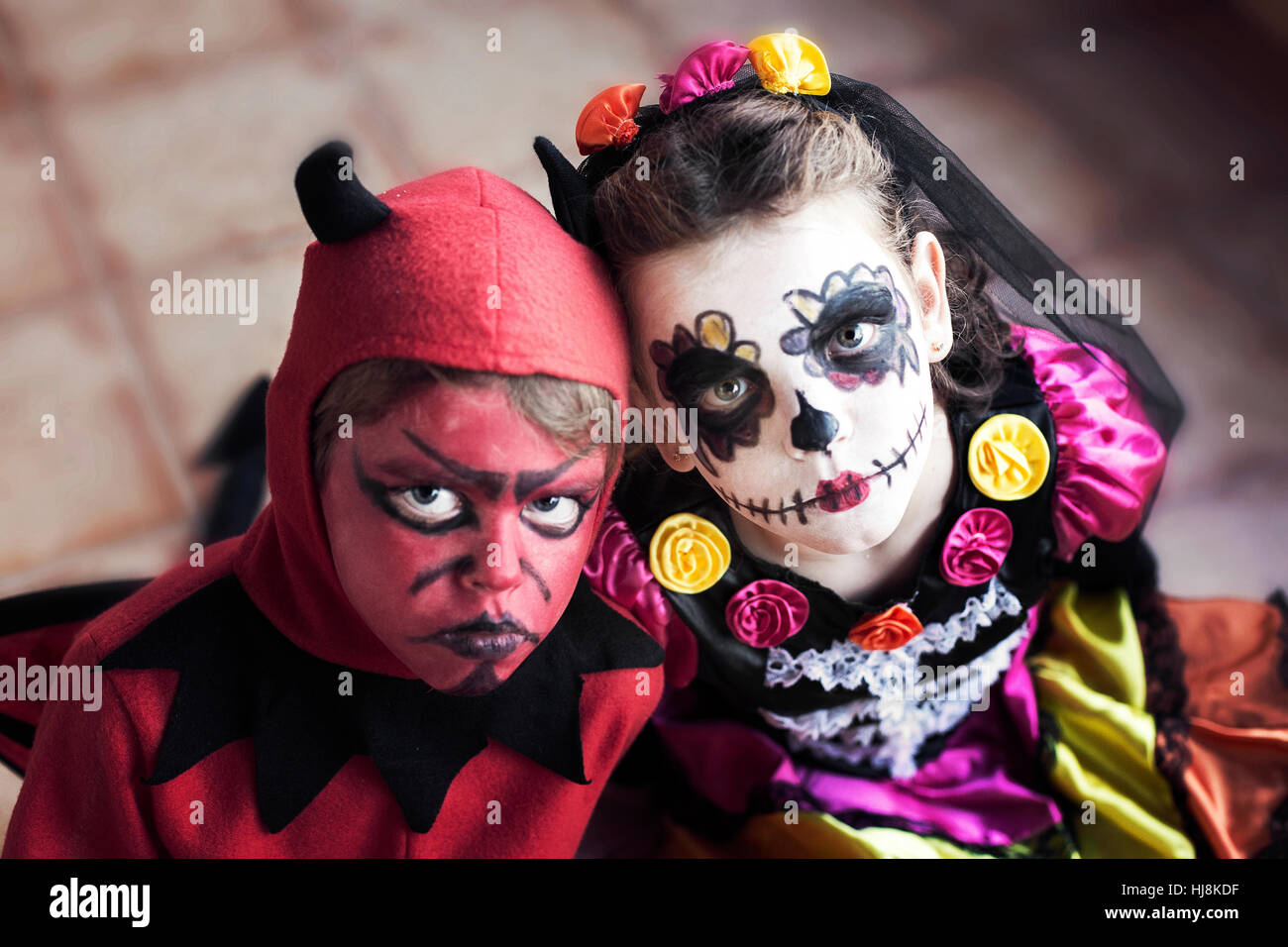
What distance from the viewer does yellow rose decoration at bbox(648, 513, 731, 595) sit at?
3.13ft

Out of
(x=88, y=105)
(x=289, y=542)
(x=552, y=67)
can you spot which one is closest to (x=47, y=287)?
(x=88, y=105)

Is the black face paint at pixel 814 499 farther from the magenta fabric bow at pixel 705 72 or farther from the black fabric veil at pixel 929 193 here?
the magenta fabric bow at pixel 705 72

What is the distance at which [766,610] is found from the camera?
0.98m

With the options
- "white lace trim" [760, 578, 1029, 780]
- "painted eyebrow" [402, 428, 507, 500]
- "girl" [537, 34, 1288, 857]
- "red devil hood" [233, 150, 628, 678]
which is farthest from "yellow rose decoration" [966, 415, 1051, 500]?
"painted eyebrow" [402, 428, 507, 500]

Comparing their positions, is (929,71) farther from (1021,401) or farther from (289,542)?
(289,542)

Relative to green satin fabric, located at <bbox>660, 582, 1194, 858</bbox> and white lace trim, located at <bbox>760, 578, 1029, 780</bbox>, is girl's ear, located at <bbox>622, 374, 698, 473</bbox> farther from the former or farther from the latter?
green satin fabric, located at <bbox>660, 582, 1194, 858</bbox>

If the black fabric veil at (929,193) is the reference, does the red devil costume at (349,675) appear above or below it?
below

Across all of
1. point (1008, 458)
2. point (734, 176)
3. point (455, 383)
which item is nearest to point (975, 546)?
point (1008, 458)

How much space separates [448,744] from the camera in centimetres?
88

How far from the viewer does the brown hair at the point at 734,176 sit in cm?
78

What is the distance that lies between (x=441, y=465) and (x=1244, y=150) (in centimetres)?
132

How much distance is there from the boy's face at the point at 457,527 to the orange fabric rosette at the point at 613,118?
25cm

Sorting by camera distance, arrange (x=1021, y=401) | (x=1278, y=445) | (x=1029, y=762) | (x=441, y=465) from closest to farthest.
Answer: (x=441, y=465), (x=1021, y=401), (x=1029, y=762), (x=1278, y=445)

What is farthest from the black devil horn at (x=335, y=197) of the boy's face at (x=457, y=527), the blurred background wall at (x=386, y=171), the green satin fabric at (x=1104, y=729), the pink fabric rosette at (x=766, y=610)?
the green satin fabric at (x=1104, y=729)
